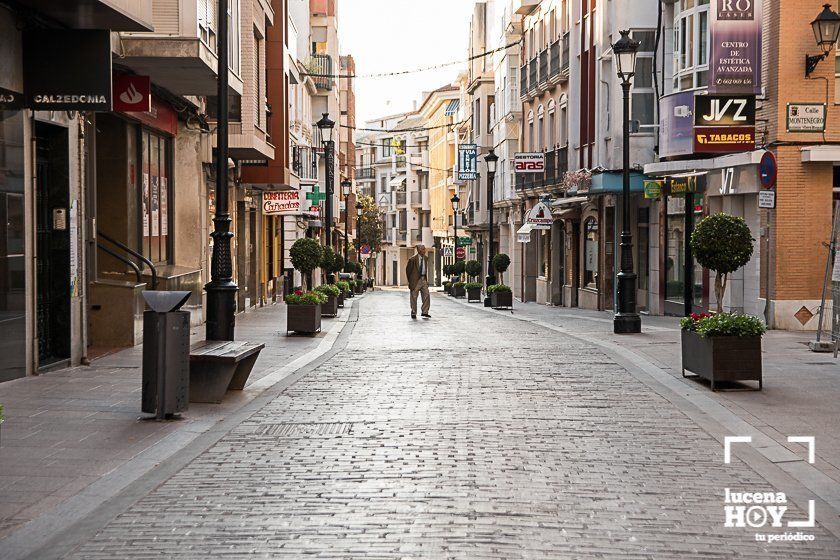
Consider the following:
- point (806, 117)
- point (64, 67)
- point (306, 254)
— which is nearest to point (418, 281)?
point (306, 254)

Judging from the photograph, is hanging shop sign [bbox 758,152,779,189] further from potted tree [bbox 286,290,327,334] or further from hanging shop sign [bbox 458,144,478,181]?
hanging shop sign [bbox 458,144,478,181]

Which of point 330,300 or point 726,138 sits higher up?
point 726,138

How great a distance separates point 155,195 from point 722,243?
11980mm

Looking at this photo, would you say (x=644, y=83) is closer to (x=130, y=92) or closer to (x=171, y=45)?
(x=171, y=45)

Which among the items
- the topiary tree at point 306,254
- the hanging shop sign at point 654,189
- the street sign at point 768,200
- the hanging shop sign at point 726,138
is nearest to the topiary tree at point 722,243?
the street sign at point 768,200

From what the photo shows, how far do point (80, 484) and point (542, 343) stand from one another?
12.7 meters

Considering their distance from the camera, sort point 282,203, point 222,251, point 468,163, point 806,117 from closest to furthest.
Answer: point 222,251 < point 806,117 < point 282,203 < point 468,163

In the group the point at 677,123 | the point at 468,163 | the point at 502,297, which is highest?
the point at 468,163

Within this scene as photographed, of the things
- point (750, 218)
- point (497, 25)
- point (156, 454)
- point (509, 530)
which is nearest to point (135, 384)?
point (156, 454)

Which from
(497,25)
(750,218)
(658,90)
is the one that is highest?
(497,25)

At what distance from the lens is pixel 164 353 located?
996 cm

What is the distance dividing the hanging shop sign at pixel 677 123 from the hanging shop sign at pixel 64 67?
53.4ft

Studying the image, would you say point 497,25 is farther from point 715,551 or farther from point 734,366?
point 715,551

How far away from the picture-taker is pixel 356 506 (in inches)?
269
